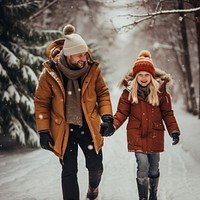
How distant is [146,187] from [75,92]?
4.86ft

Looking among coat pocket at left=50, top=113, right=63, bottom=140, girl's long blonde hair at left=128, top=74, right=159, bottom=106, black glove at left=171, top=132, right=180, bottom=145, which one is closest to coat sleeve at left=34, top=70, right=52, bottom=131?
coat pocket at left=50, top=113, right=63, bottom=140

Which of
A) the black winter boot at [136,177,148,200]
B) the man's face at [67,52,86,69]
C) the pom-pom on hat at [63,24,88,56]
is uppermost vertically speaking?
the pom-pom on hat at [63,24,88,56]

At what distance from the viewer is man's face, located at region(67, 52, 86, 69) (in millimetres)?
4336

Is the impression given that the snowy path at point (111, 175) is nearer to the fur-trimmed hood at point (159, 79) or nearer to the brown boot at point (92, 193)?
the brown boot at point (92, 193)

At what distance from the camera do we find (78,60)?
171 inches

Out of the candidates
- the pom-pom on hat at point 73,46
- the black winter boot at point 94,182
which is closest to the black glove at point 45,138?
the black winter boot at point 94,182

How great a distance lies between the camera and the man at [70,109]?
14.3ft

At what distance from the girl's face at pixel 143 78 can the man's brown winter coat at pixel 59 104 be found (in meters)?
0.47

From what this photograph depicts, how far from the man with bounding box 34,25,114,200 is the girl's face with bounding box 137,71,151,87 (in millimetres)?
508

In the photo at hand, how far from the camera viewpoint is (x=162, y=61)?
73.8 feet

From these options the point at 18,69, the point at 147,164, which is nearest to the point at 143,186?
the point at 147,164

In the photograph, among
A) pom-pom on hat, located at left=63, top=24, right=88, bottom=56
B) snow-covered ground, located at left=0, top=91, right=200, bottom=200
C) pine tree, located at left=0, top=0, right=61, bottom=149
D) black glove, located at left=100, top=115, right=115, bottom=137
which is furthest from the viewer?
pine tree, located at left=0, top=0, right=61, bottom=149

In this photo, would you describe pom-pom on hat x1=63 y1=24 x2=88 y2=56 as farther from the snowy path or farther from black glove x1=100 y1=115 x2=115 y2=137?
the snowy path

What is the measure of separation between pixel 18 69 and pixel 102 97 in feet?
14.2
